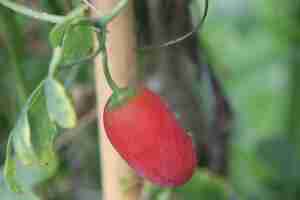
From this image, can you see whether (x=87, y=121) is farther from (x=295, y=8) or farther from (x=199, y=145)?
(x=295, y=8)

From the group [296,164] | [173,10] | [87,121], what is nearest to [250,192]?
[296,164]

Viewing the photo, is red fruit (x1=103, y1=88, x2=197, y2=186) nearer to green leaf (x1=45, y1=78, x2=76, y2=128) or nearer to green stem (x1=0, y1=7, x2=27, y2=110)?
green leaf (x1=45, y1=78, x2=76, y2=128)

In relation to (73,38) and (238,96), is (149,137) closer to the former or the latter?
(73,38)

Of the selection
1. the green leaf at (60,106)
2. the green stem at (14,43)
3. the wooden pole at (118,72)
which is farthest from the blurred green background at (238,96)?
the green leaf at (60,106)

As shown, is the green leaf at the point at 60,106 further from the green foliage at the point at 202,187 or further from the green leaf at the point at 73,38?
the green foliage at the point at 202,187

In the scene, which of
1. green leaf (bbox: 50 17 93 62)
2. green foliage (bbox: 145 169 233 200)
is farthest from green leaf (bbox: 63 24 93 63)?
green foliage (bbox: 145 169 233 200)
